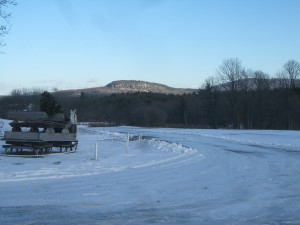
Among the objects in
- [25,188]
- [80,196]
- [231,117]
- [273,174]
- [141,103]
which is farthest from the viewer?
[141,103]

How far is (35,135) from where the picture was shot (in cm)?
2125

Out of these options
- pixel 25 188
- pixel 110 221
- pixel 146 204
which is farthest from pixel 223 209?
pixel 25 188

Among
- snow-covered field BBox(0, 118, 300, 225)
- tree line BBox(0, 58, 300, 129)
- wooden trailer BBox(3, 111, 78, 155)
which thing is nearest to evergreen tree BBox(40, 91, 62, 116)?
wooden trailer BBox(3, 111, 78, 155)

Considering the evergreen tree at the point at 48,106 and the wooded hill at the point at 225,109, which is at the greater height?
the wooded hill at the point at 225,109

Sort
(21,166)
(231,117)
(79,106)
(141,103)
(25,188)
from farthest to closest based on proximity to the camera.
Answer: (79,106)
(141,103)
(231,117)
(21,166)
(25,188)

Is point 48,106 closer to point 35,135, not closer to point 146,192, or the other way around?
point 35,135

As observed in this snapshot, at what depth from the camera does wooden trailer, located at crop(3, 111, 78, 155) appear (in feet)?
69.8

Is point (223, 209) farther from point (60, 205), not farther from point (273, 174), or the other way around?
point (273, 174)

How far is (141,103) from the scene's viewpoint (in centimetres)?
13888

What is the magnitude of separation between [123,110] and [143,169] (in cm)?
12325

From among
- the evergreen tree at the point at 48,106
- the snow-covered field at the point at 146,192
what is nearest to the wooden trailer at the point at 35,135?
the evergreen tree at the point at 48,106

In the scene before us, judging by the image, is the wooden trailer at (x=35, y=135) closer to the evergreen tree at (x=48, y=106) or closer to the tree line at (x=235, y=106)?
the evergreen tree at (x=48, y=106)

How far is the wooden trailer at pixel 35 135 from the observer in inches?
838

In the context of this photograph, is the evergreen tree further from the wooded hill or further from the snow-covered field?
the wooded hill
